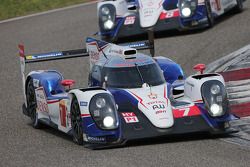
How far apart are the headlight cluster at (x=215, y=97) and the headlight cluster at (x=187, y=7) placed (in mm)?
8102

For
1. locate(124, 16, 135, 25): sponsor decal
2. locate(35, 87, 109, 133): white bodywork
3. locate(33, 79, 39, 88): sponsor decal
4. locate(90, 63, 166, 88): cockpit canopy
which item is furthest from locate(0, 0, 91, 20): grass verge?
locate(90, 63, 166, 88): cockpit canopy

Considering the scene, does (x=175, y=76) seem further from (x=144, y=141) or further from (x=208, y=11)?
(x=208, y=11)

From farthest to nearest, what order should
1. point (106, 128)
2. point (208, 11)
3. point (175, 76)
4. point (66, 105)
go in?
point (208, 11) < point (175, 76) < point (66, 105) < point (106, 128)

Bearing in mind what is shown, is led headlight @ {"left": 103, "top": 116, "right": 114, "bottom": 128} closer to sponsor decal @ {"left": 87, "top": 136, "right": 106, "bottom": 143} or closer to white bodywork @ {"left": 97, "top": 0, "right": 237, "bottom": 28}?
sponsor decal @ {"left": 87, "top": 136, "right": 106, "bottom": 143}

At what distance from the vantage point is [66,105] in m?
12.5

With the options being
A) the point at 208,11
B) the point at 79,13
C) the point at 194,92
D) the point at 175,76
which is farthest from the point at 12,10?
the point at 194,92

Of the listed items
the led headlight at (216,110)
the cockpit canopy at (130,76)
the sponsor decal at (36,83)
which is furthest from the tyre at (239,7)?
the led headlight at (216,110)

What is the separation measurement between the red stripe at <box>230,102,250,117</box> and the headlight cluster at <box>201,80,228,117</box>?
3.36 feet

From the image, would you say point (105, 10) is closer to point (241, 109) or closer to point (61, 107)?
point (241, 109)

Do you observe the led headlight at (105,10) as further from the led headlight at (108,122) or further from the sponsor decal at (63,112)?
the led headlight at (108,122)

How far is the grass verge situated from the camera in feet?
89.5

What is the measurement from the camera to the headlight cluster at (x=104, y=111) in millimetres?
11570

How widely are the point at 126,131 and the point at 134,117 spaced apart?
24 centimetres

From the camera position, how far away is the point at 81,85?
56.2 feet
